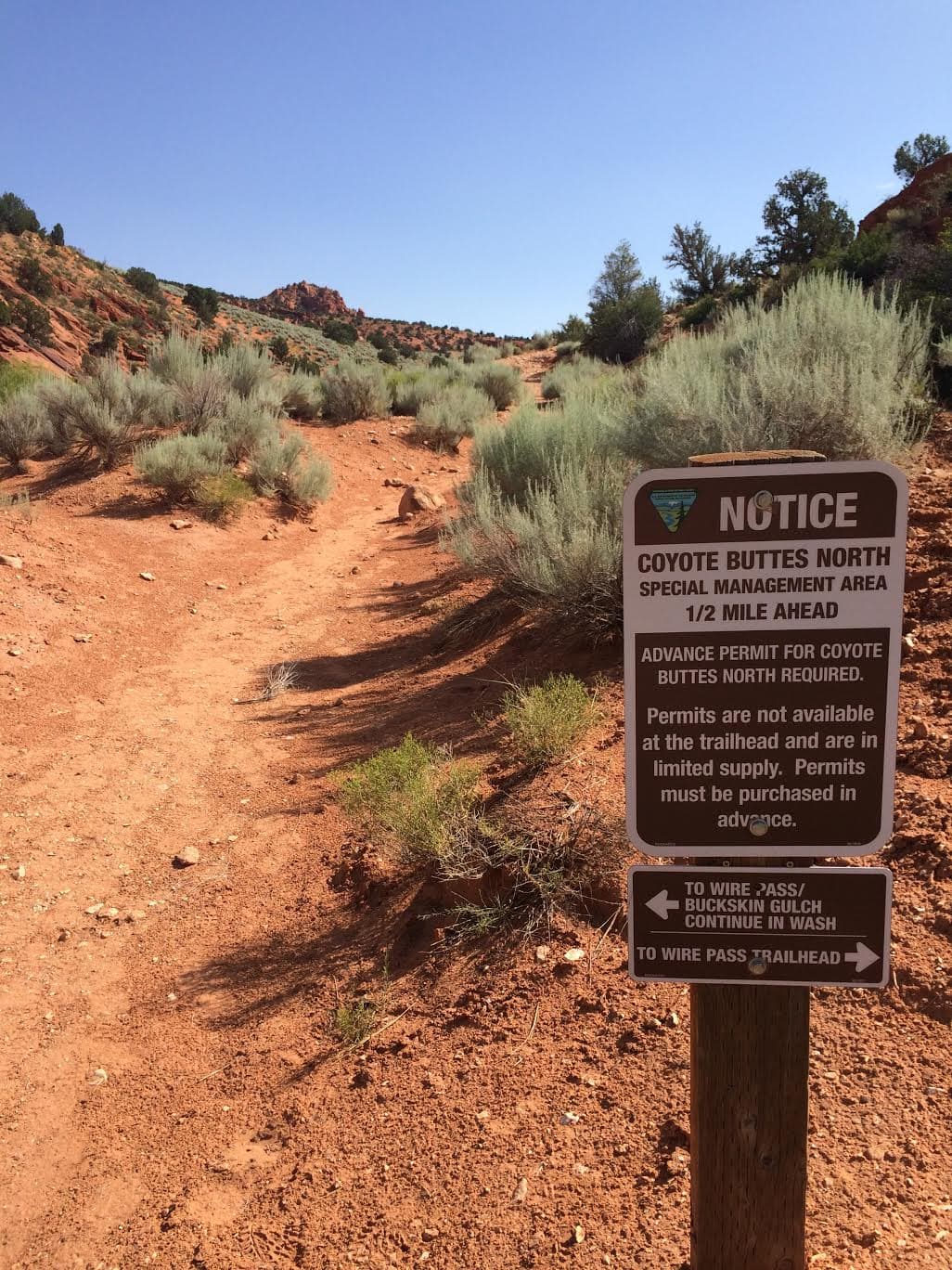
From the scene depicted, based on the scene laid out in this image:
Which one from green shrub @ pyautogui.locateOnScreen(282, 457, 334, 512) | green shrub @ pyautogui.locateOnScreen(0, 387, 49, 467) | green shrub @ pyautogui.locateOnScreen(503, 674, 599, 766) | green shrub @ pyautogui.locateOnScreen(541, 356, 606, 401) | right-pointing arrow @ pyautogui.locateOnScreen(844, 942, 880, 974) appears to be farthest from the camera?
green shrub @ pyautogui.locateOnScreen(541, 356, 606, 401)

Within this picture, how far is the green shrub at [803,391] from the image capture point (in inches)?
223

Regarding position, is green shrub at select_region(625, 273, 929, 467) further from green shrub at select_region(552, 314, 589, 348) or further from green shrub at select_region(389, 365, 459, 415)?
green shrub at select_region(552, 314, 589, 348)

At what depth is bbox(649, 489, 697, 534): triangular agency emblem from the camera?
59.0 inches

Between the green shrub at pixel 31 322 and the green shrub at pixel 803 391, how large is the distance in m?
27.4

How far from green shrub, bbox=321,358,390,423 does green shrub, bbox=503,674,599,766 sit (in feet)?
46.2

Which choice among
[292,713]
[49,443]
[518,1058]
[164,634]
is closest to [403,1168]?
[518,1058]

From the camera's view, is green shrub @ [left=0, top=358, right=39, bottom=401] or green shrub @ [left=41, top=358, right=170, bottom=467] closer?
green shrub @ [left=41, top=358, right=170, bottom=467]

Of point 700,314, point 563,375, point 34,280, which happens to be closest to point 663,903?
point 563,375

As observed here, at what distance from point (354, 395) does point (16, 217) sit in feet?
100

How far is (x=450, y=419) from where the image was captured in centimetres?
1695

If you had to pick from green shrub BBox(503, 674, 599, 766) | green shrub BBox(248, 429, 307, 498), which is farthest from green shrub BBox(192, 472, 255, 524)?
green shrub BBox(503, 674, 599, 766)

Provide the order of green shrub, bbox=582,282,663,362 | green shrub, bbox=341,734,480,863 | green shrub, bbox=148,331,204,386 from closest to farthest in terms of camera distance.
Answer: green shrub, bbox=341,734,480,863 < green shrub, bbox=148,331,204,386 < green shrub, bbox=582,282,663,362

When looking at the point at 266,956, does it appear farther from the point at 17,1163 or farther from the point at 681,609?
the point at 681,609

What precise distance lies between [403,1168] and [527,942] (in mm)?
912
